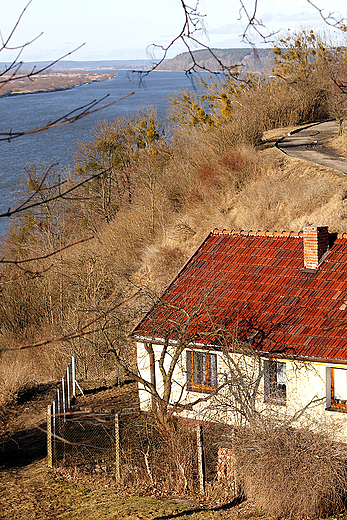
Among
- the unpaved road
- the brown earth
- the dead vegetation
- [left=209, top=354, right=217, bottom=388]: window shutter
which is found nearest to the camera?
the brown earth

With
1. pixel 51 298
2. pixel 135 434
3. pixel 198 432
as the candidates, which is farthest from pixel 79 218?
pixel 198 432

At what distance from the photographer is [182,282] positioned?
51.0 feet

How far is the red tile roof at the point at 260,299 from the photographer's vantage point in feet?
40.3

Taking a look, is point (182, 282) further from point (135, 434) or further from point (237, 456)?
point (237, 456)

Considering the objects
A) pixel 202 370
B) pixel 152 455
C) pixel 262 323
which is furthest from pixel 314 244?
pixel 152 455

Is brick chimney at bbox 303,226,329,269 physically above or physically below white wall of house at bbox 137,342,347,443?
above

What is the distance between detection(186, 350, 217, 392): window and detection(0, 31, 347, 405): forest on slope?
7240 millimetres

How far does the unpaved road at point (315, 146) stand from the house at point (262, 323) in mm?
12499

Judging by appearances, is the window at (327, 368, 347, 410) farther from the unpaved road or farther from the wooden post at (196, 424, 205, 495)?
the unpaved road

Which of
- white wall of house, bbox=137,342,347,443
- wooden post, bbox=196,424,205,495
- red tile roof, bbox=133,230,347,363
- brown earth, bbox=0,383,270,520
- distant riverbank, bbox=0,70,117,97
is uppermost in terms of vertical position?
distant riverbank, bbox=0,70,117,97

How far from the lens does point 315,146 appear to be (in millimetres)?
30562

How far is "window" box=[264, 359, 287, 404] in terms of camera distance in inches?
492

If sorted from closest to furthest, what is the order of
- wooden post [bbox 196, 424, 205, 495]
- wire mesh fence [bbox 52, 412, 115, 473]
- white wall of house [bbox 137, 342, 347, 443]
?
1. wooden post [bbox 196, 424, 205, 495]
2. white wall of house [bbox 137, 342, 347, 443]
3. wire mesh fence [bbox 52, 412, 115, 473]

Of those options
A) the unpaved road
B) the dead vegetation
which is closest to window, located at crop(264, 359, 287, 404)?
the dead vegetation
